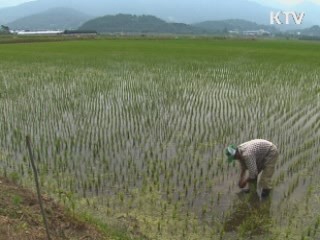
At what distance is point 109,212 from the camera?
504 centimetres

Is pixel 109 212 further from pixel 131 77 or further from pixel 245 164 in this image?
pixel 131 77

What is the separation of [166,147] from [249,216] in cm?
260

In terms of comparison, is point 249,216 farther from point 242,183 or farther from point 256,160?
point 256,160

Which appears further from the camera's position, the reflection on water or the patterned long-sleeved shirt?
the patterned long-sleeved shirt

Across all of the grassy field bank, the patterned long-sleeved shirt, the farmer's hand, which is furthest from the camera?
the farmer's hand

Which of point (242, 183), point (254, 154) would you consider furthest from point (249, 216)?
point (254, 154)

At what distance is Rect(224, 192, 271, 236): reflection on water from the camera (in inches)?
187

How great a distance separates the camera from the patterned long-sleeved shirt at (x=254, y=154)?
552cm

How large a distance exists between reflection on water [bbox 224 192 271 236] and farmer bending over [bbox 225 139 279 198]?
0.57 feet

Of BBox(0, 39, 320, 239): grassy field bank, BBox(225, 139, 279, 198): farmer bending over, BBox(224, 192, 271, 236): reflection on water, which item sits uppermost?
BBox(225, 139, 279, 198): farmer bending over

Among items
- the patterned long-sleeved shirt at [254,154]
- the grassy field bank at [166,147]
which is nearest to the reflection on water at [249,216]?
the grassy field bank at [166,147]

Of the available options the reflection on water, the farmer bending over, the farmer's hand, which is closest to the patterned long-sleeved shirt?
the farmer bending over

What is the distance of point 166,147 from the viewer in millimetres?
7406

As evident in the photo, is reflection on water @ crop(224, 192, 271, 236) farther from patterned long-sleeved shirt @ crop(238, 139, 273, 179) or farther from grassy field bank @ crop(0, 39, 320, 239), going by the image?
patterned long-sleeved shirt @ crop(238, 139, 273, 179)
